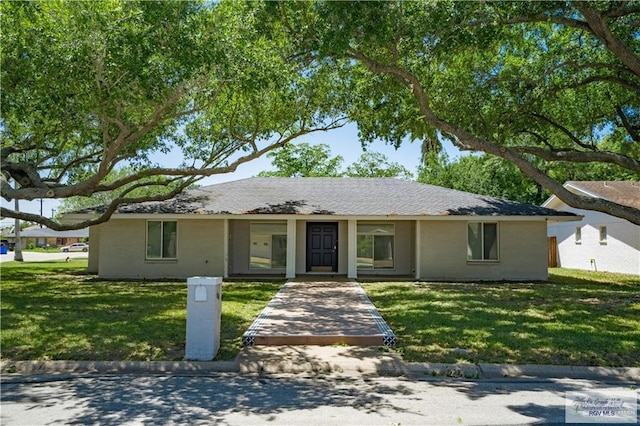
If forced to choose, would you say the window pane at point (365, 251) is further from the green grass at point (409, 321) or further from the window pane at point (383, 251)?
the green grass at point (409, 321)

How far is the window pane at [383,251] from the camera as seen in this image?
1908 cm

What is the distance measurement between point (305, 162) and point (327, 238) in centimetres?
2367

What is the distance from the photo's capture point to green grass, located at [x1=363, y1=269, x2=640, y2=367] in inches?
282

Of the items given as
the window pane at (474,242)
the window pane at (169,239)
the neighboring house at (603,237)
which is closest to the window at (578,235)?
the neighboring house at (603,237)

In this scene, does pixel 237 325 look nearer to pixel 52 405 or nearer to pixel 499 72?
pixel 52 405

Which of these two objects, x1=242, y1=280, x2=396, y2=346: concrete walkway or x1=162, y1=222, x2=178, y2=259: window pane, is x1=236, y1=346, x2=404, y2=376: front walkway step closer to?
x1=242, y1=280, x2=396, y2=346: concrete walkway

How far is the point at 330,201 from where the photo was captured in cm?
1900

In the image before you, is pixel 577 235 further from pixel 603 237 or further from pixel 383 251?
pixel 383 251

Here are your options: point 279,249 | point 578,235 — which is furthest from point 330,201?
point 578,235

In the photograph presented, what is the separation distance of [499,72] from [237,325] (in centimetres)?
1108

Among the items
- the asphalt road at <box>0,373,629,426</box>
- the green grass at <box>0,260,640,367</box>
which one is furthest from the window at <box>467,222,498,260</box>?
the asphalt road at <box>0,373,629,426</box>

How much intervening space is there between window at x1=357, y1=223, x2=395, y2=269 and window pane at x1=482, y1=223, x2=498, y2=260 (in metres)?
3.58

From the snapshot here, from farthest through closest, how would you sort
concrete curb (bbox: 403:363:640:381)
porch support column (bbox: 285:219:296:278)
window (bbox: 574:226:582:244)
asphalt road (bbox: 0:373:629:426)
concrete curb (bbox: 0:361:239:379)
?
window (bbox: 574:226:582:244), porch support column (bbox: 285:219:296:278), concrete curb (bbox: 0:361:239:379), concrete curb (bbox: 403:363:640:381), asphalt road (bbox: 0:373:629:426)

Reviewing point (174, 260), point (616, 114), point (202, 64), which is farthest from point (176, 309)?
point (616, 114)
